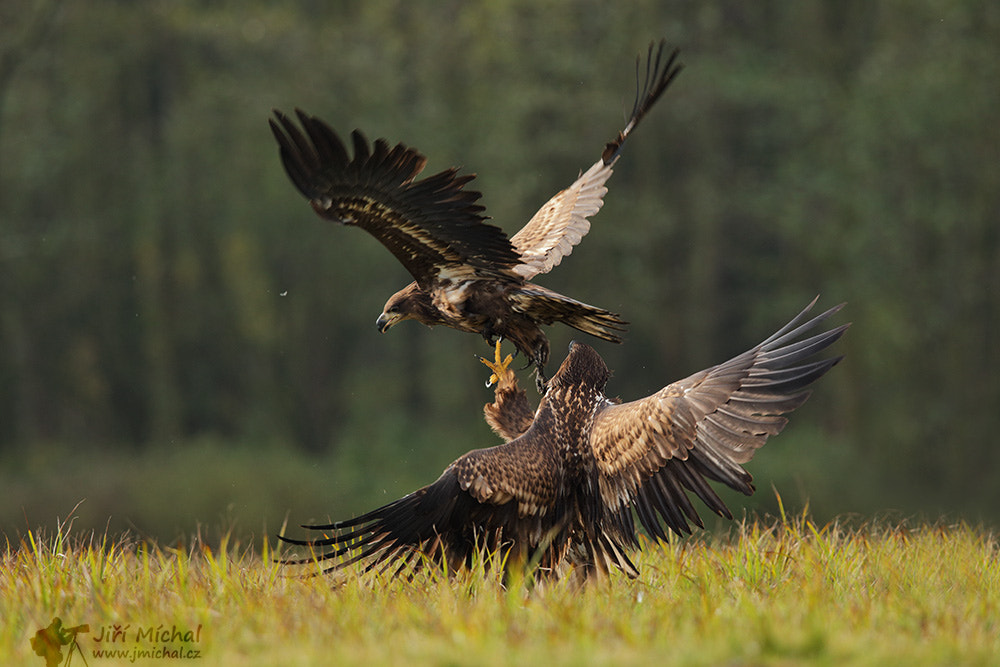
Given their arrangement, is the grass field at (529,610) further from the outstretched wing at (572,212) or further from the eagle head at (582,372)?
the outstretched wing at (572,212)

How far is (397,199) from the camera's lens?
515 cm

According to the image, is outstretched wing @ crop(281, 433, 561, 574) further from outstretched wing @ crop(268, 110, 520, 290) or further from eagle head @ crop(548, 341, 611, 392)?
outstretched wing @ crop(268, 110, 520, 290)

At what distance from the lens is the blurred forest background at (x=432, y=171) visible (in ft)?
53.6

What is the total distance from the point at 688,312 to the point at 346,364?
6.63 meters

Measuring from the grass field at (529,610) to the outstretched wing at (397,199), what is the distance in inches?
65.4

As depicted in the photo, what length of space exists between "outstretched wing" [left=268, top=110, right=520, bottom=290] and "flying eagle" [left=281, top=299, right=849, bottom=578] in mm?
908

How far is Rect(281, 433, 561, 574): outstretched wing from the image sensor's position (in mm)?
5086

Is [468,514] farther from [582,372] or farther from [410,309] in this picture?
[410,309]

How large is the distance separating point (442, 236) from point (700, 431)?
156 centimetres

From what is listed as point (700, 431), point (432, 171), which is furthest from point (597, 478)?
point (432, 171)

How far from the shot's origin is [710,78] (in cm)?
1803

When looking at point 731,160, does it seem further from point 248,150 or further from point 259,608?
point 259,608

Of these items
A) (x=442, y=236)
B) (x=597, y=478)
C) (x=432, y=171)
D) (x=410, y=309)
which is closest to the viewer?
(x=597, y=478)

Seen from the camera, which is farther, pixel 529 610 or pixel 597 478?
pixel 597 478
